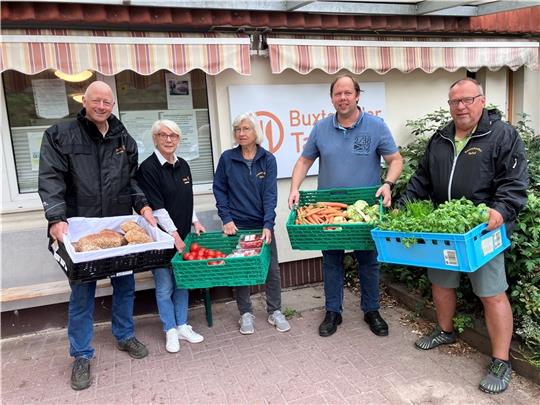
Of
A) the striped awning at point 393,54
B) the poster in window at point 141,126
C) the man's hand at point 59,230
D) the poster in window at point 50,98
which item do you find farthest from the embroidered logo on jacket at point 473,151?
the poster in window at point 50,98

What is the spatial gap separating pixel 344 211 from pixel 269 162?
801mm

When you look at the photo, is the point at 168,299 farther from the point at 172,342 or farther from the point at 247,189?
the point at 247,189

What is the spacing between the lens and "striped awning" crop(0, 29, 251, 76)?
11.8ft

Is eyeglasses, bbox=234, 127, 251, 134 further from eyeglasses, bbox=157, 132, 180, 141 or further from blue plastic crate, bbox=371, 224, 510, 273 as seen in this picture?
blue plastic crate, bbox=371, 224, 510, 273

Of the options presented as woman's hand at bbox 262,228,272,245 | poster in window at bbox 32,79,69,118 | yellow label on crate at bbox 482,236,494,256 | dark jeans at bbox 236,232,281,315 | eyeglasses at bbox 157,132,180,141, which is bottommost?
dark jeans at bbox 236,232,281,315

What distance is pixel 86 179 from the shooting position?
3.11 metres

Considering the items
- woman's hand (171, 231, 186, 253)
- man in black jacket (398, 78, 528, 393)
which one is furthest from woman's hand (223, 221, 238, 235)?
man in black jacket (398, 78, 528, 393)

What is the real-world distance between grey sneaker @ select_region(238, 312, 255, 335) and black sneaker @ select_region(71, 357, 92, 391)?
1.31 metres

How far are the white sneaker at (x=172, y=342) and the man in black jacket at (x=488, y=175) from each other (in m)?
2.35

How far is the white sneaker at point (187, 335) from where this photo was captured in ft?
12.4

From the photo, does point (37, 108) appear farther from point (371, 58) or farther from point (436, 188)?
point (436, 188)

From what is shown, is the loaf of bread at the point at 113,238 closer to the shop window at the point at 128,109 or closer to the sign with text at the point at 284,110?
the shop window at the point at 128,109

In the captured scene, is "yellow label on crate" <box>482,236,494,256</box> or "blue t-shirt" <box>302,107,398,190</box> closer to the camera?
"yellow label on crate" <box>482,236,494,256</box>

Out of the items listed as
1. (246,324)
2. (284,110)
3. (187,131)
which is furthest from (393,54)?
(246,324)
